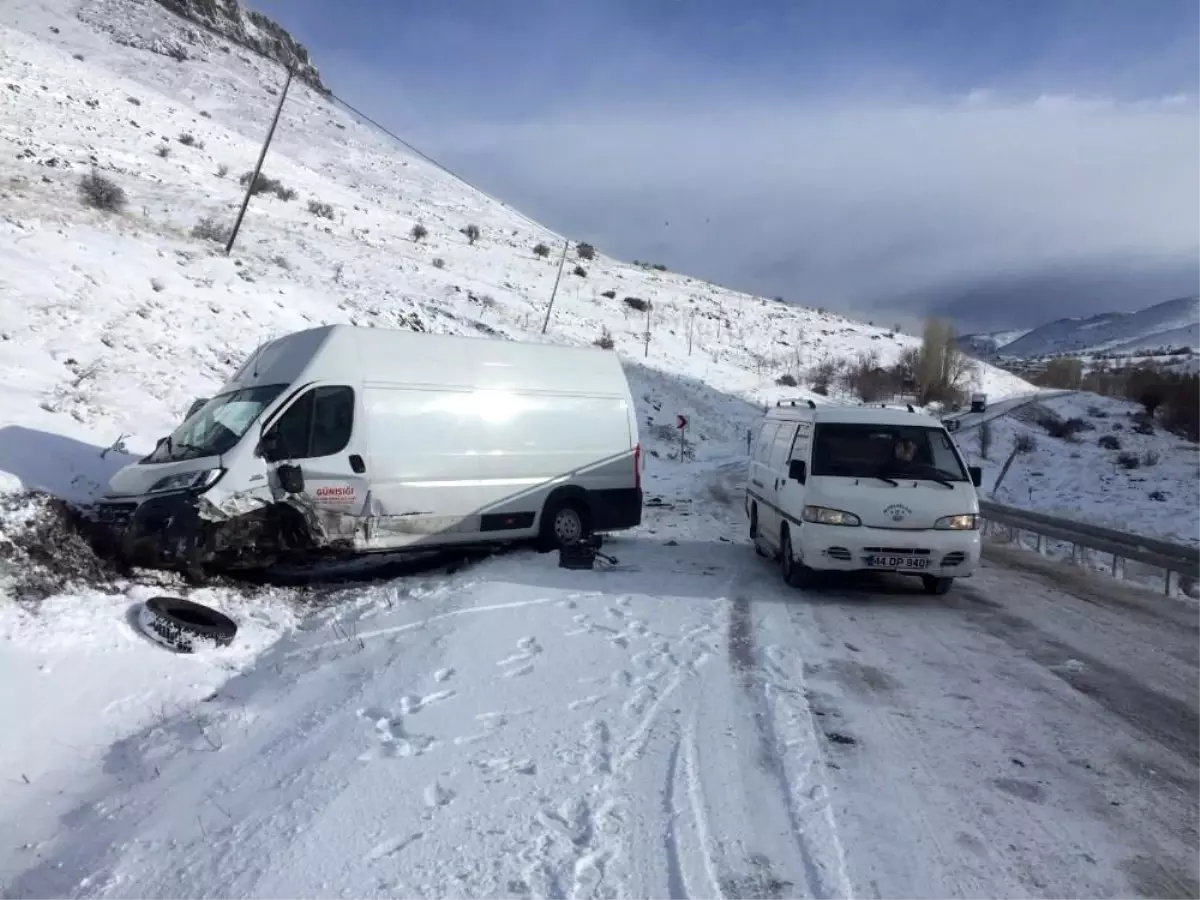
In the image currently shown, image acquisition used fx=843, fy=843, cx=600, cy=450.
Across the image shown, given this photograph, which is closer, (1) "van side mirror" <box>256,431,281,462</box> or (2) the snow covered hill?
(1) "van side mirror" <box>256,431,281,462</box>

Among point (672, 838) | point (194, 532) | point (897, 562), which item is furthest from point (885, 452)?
point (194, 532)

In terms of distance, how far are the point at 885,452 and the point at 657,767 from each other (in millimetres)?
6395

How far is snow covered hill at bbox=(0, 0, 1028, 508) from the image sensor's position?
12766mm

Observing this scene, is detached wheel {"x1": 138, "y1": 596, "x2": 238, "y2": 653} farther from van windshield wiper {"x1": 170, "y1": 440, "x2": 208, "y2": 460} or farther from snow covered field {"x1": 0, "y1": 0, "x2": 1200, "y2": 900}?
van windshield wiper {"x1": 170, "y1": 440, "x2": 208, "y2": 460}

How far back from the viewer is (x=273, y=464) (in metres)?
8.70

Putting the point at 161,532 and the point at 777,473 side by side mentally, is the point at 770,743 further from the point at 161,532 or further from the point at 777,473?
the point at 777,473

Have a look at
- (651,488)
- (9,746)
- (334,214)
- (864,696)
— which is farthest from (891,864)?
(334,214)

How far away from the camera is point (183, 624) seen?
21.6 feet

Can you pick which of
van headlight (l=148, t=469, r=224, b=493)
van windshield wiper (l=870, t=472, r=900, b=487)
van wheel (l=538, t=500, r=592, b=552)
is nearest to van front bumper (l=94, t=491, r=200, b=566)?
Answer: van headlight (l=148, t=469, r=224, b=493)

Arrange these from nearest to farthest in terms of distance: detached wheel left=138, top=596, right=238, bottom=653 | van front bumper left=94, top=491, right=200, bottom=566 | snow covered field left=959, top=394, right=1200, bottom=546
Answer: detached wheel left=138, top=596, right=238, bottom=653 < van front bumper left=94, top=491, right=200, bottom=566 < snow covered field left=959, top=394, right=1200, bottom=546

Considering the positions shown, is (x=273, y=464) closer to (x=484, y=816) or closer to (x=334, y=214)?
(x=484, y=816)

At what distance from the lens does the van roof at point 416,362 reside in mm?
9508

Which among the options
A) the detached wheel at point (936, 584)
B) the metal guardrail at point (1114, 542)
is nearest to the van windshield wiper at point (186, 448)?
the detached wheel at point (936, 584)

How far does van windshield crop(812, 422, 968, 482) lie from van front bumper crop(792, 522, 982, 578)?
0.80m
